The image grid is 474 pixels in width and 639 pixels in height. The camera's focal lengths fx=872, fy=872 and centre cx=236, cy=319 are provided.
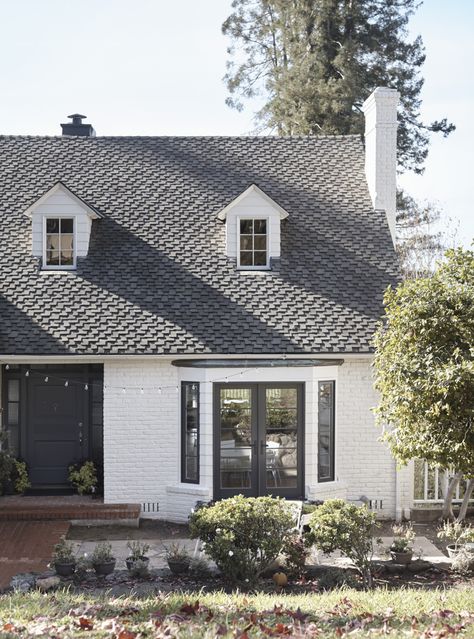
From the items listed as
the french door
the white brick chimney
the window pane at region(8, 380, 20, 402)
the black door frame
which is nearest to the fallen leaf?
the french door

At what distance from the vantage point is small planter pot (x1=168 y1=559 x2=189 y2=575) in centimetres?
1260

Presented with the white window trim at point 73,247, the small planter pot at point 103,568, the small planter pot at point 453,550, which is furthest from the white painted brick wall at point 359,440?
the small planter pot at point 103,568

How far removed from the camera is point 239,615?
9.28 metres

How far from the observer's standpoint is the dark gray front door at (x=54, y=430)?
18.0 m

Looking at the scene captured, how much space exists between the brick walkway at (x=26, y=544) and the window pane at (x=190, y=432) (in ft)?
8.28

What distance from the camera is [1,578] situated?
12844 millimetres


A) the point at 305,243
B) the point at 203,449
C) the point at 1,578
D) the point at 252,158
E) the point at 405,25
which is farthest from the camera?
the point at 405,25

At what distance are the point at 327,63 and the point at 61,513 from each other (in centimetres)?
2304

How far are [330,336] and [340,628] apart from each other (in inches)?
351

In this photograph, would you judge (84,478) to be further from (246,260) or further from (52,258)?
(246,260)

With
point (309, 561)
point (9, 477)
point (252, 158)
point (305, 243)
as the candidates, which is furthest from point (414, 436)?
point (252, 158)

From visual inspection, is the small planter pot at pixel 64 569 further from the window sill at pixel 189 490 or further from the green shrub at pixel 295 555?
the window sill at pixel 189 490

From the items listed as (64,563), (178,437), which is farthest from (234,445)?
(64,563)

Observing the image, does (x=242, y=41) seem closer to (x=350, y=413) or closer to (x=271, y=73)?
(x=271, y=73)
